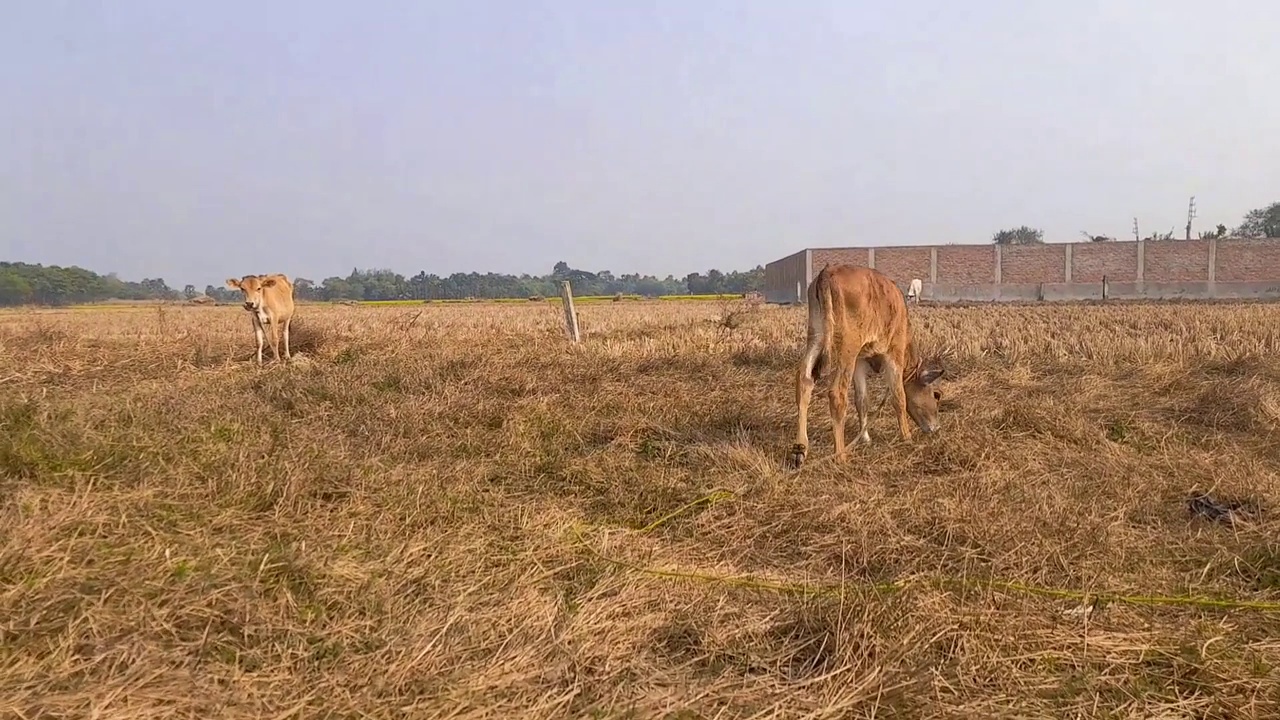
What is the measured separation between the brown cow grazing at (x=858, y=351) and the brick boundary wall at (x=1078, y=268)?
33.2 meters

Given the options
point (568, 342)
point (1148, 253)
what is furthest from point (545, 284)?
point (568, 342)

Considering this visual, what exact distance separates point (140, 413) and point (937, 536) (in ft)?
18.7

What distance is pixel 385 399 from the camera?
7.72 m

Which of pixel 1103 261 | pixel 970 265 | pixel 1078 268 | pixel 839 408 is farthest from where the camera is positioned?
pixel 970 265

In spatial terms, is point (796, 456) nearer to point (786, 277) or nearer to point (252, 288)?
point (252, 288)

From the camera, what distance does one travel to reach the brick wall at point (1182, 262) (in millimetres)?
43062

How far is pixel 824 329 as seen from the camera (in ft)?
21.2

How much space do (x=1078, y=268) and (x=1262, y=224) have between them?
3814cm

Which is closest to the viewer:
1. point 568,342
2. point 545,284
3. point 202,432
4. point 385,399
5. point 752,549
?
point 752,549

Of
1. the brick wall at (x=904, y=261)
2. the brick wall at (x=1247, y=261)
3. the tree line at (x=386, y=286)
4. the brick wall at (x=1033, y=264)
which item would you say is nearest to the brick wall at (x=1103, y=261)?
the brick wall at (x=1033, y=264)

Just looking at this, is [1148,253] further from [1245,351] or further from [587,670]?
[587,670]

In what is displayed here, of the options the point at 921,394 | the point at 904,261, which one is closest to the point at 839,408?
the point at 921,394

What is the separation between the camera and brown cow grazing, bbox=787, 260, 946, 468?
247 inches

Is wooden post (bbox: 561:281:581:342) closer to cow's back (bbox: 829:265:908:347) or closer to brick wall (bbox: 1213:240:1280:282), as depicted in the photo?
cow's back (bbox: 829:265:908:347)
